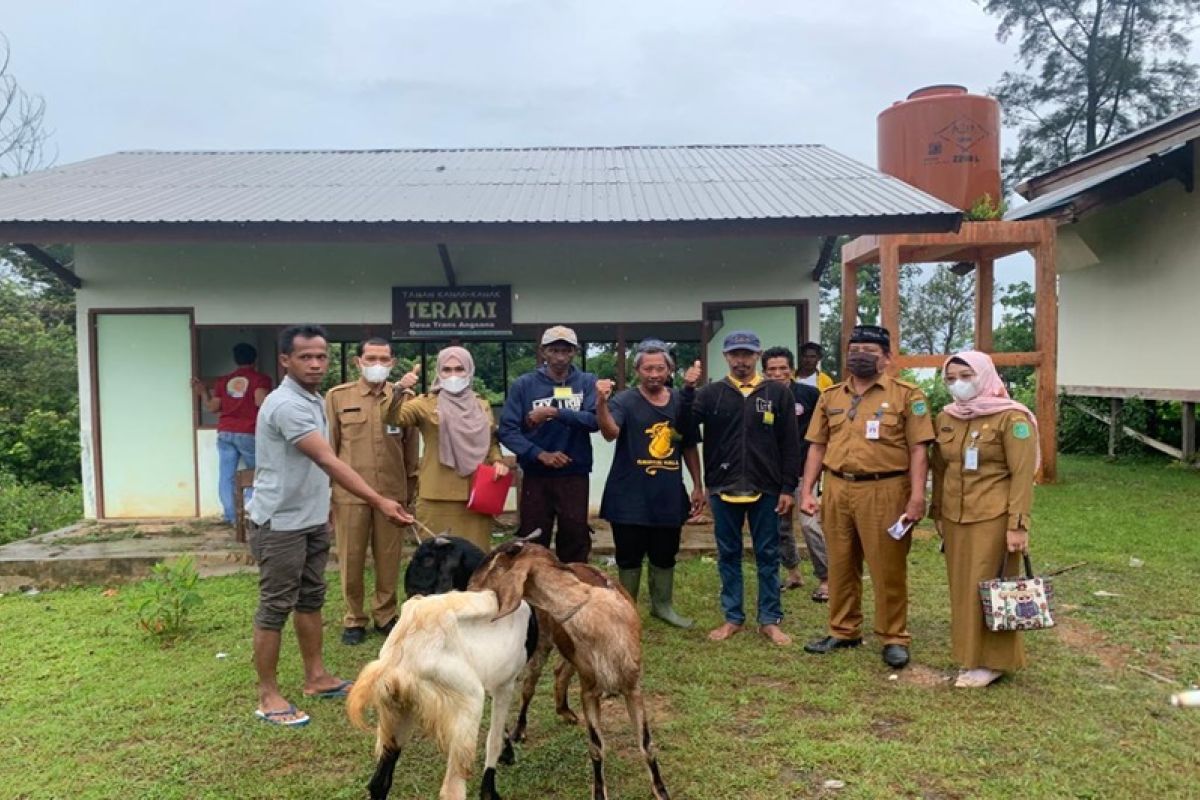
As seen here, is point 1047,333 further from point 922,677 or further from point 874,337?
point 922,677

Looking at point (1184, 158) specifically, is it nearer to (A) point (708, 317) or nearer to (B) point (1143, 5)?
(A) point (708, 317)

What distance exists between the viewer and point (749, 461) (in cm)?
450

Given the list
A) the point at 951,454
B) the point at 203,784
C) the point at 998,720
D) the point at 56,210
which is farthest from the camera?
the point at 56,210

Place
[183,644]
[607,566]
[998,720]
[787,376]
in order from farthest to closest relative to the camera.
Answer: [607,566], [787,376], [183,644], [998,720]

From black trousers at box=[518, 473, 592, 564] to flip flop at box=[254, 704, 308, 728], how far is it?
146 centimetres

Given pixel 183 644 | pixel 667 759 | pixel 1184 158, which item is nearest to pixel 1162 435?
pixel 1184 158

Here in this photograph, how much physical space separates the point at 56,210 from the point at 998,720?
7.76 meters

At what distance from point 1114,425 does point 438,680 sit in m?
13.6

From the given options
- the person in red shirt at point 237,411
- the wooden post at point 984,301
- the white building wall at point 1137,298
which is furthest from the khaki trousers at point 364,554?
the white building wall at point 1137,298

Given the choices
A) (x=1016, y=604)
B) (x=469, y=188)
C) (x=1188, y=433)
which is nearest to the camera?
(x=1016, y=604)

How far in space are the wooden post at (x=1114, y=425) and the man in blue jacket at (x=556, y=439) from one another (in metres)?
11.5

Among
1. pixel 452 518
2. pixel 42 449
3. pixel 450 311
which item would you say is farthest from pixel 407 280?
pixel 42 449

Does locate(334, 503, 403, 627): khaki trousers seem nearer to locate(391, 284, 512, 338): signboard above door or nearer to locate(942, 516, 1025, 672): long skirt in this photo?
locate(942, 516, 1025, 672): long skirt

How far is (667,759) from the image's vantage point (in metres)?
3.22
